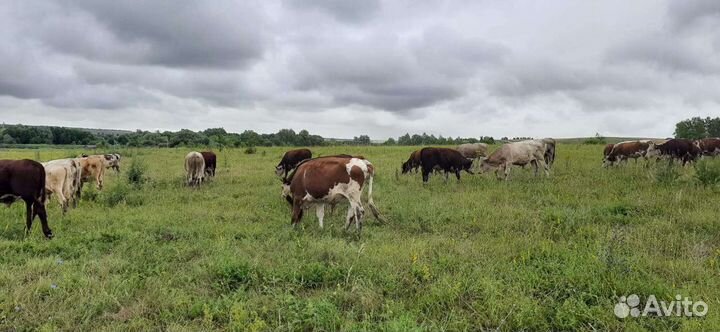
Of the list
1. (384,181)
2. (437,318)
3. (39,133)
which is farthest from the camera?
(39,133)

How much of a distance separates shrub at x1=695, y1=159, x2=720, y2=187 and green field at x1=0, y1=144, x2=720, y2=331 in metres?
1.29

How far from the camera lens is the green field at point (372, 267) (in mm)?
4836

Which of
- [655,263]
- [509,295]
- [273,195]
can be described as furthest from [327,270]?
[273,195]

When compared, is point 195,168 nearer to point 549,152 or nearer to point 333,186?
point 333,186

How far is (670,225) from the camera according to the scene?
8164 mm

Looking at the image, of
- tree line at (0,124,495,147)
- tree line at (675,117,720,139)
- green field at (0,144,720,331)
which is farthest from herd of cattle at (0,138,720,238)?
tree line at (675,117,720,139)

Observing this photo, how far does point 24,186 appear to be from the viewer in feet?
28.5

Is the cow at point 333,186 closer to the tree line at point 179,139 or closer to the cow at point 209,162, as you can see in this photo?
the cow at point 209,162

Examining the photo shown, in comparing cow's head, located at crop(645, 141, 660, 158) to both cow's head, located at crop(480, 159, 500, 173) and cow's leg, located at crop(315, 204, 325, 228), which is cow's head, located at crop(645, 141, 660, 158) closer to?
cow's head, located at crop(480, 159, 500, 173)

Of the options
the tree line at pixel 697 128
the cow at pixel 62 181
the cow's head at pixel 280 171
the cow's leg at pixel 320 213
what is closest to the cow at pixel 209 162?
the cow's head at pixel 280 171

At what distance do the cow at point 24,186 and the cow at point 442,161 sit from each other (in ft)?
41.5

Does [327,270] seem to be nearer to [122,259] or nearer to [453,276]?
[453,276]

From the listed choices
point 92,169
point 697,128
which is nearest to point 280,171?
point 92,169

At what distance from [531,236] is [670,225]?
2.84 m
